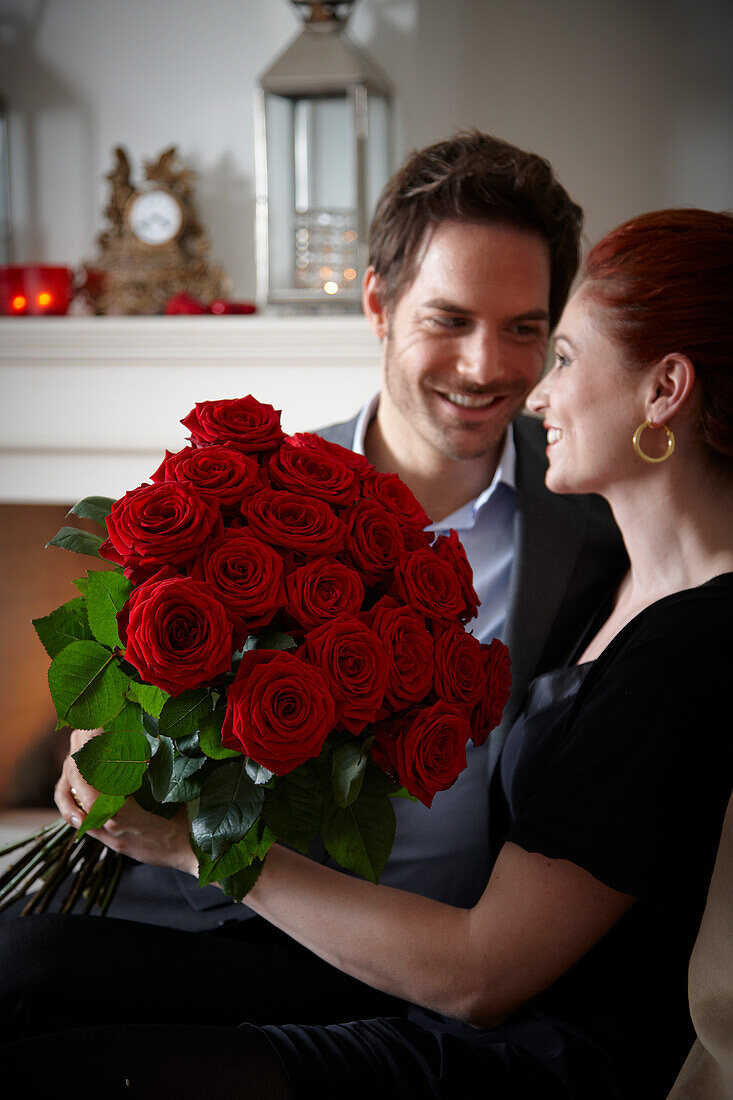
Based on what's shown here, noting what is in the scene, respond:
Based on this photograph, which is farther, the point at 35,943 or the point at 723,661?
the point at 35,943

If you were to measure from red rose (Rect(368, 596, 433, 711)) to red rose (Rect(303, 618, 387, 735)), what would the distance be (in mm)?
20

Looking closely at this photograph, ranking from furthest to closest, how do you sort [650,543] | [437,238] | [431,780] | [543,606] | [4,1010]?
1. [437,238]
2. [543,606]
3. [650,543]
4. [4,1010]
5. [431,780]

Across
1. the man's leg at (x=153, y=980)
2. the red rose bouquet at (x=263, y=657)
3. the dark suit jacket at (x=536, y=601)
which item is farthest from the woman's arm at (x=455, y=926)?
the dark suit jacket at (x=536, y=601)

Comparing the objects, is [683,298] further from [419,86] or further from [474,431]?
[419,86]

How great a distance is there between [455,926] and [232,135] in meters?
2.02

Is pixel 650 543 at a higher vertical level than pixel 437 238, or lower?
lower

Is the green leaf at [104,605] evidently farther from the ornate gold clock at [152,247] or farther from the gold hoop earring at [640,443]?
the ornate gold clock at [152,247]

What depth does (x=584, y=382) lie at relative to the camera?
119cm

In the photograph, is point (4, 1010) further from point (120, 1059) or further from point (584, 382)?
point (584, 382)

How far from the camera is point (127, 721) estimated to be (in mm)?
895

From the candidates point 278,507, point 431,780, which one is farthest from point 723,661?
point 278,507

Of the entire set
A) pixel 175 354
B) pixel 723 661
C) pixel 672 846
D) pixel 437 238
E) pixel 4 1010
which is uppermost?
pixel 437 238

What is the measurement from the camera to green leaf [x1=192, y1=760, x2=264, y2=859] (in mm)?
825

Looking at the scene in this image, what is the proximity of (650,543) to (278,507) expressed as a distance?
51cm
